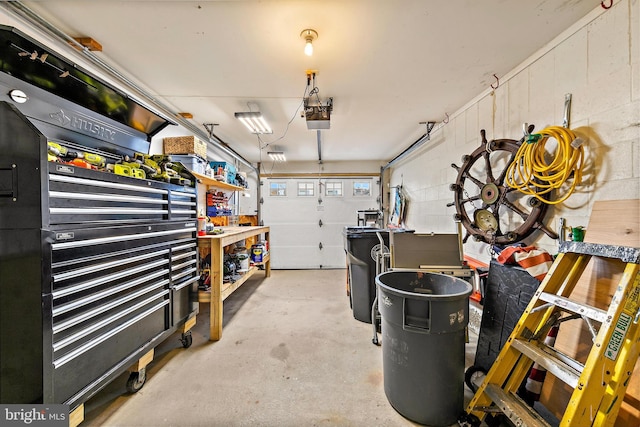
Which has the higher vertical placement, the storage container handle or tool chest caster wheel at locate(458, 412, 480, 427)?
the storage container handle

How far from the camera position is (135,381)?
1.53m

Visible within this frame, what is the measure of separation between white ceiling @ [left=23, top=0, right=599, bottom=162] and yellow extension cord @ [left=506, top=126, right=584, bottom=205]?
2.31 ft

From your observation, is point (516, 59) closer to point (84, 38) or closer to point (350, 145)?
point (350, 145)

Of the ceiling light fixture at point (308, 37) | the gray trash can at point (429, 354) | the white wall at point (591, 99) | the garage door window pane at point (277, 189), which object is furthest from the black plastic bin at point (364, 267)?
the garage door window pane at point (277, 189)

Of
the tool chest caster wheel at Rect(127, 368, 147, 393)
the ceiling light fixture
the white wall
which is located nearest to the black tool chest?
the tool chest caster wheel at Rect(127, 368, 147, 393)

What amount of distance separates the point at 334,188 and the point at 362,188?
646 mm

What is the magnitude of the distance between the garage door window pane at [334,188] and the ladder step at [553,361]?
434cm

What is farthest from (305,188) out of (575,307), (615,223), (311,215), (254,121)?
(575,307)

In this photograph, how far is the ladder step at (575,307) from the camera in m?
0.92

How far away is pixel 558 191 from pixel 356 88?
178 cm

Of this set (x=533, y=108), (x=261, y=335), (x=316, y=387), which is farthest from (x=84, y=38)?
(x=533, y=108)

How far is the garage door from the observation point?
5281 millimetres

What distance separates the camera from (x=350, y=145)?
4.17 meters

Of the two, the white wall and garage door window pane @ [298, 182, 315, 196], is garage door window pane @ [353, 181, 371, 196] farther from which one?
the white wall
